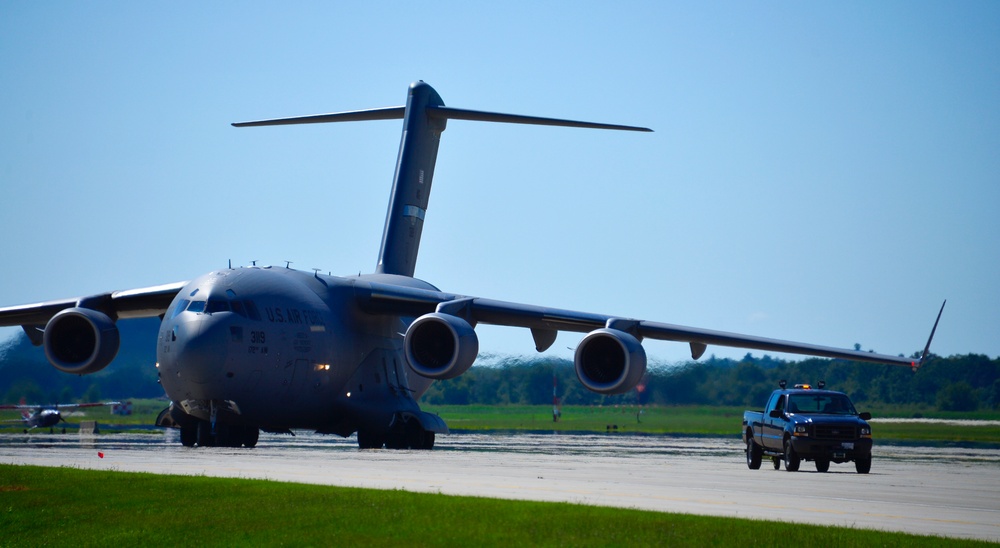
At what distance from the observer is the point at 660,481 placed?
1520 centimetres

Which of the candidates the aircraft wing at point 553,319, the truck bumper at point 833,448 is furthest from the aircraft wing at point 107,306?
the truck bumper at point 833,448

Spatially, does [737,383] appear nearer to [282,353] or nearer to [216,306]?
[282,353]

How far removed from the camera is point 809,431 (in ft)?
61.7

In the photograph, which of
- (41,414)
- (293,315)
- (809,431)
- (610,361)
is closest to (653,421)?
(610,361)

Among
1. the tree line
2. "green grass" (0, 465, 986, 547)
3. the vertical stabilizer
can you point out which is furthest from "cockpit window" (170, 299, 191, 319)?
the tree line

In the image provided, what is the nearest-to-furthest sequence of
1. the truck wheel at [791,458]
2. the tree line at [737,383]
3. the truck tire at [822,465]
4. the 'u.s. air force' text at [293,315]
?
the truck wheel at [791,458], the truck tire at [822,465], the 'u.s. air force' text at [293,315], the tree line at [737,383]

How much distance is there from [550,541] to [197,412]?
560 inches

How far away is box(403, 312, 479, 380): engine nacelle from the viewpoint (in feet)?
74.8

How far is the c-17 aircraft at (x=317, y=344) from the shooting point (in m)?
22.0

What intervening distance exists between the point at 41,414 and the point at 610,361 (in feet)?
79.3

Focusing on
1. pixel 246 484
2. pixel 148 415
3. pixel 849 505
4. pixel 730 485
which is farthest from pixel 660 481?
pixel 148 415

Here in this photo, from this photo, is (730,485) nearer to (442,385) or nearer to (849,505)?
(849,505)

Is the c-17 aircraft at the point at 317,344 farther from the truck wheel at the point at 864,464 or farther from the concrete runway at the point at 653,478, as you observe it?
the truck wheel at the point at 864,464

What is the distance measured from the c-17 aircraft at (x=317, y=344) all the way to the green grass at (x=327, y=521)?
8112 mm
